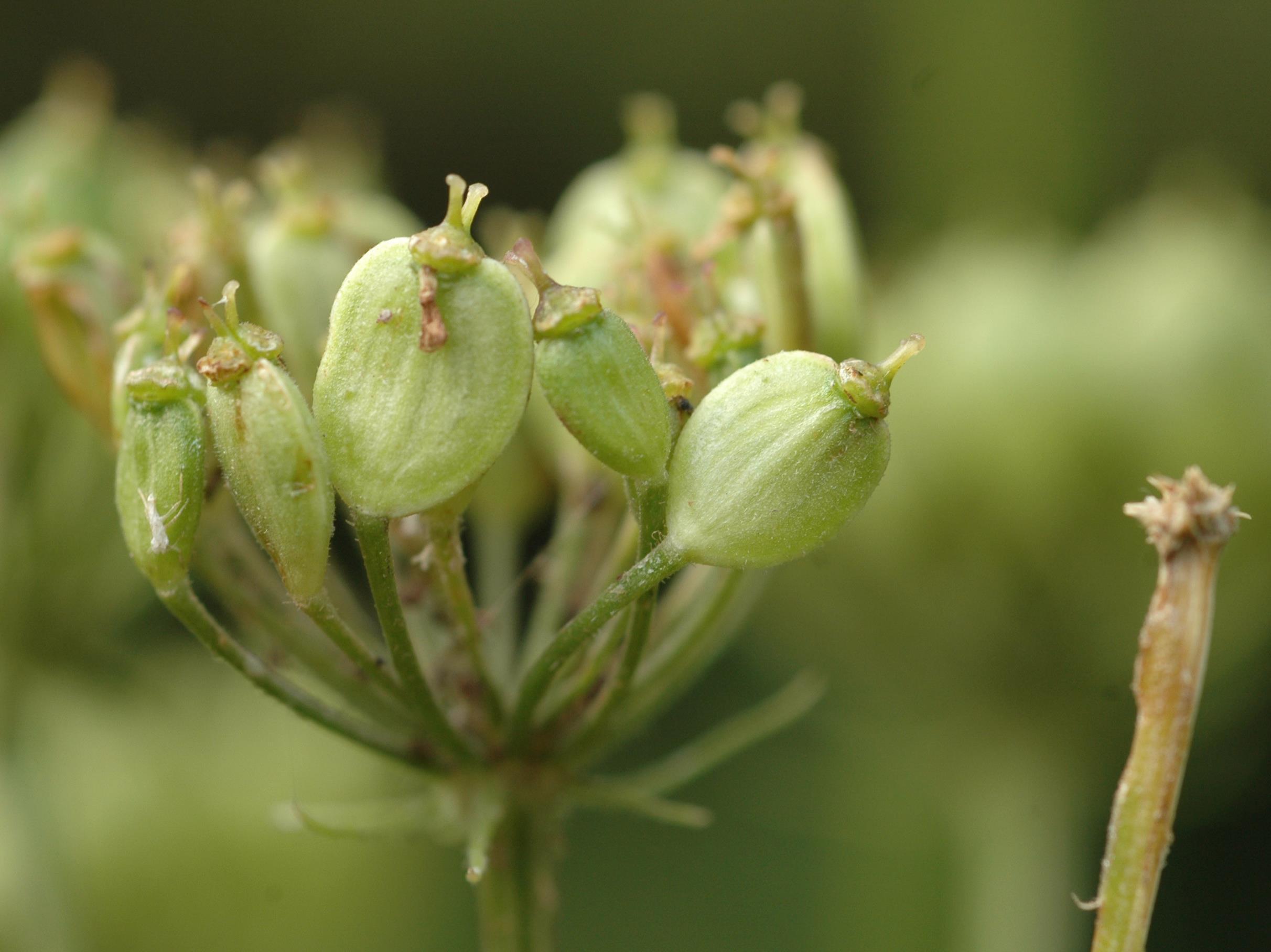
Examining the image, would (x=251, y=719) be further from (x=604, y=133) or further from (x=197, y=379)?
(x=604, y=133)

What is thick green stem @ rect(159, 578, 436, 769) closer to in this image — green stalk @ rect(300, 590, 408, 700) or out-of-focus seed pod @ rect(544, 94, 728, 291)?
green stalk @ rect(300, 590, 408, 700)

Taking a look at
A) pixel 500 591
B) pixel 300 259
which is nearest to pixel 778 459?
pixel 300 259

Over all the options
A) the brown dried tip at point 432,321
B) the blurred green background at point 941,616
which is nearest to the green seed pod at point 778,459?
the brown dried tip at point 432,321

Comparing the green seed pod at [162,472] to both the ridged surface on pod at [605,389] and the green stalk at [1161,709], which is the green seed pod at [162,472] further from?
the green stalk at [1161,709]

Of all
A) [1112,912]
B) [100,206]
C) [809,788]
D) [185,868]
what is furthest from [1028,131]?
[1112,912]

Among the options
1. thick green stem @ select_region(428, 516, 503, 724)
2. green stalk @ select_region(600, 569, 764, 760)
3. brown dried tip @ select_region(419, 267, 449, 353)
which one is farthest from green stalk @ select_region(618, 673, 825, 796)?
brown dried tip @ select_region(419, 267, 449, 353)

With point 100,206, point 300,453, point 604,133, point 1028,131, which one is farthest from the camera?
point 604,133

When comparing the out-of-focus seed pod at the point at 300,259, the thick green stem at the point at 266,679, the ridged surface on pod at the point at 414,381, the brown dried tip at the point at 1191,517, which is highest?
the out-of-focus seed pod at the point at 300,259
